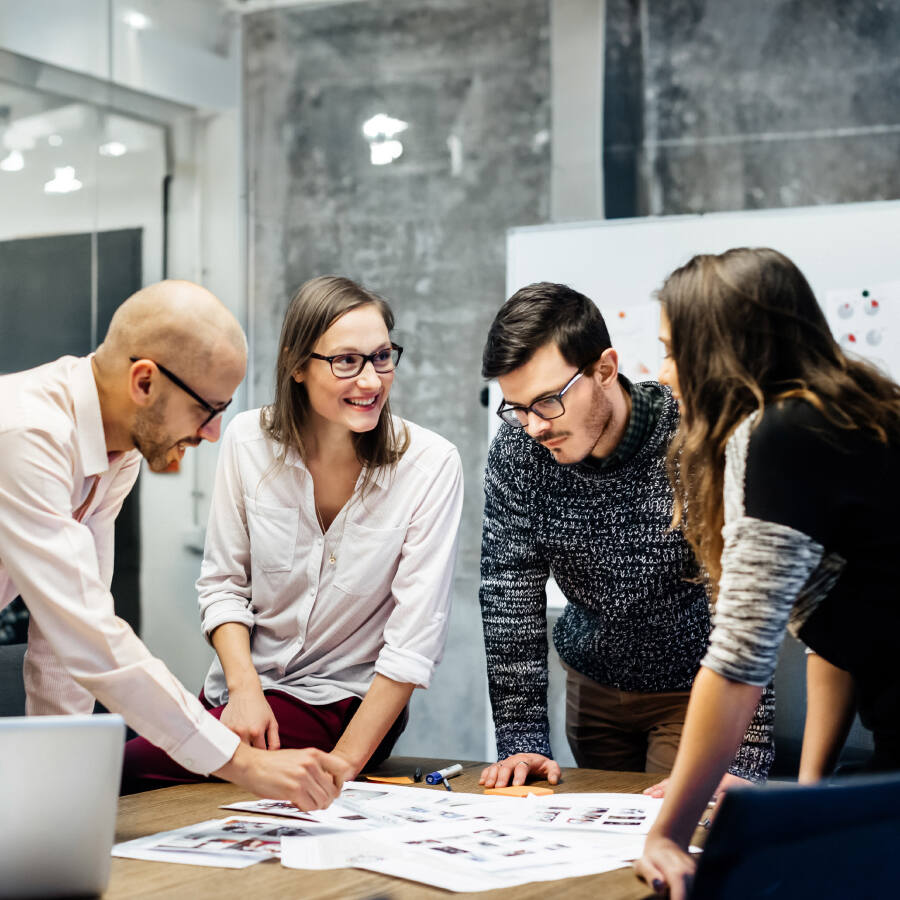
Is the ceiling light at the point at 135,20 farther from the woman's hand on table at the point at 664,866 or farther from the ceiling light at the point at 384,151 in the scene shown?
the woman's hand on table at the point at 664,866

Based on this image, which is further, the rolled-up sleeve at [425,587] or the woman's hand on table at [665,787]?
the rolled-up sleeve at [425,587]

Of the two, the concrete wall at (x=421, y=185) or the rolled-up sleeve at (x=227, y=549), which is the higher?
the concrete wall at (x=421, y=185)

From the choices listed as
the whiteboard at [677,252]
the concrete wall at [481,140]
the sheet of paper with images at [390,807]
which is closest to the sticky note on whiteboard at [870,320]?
the whiteboard at [677,252]

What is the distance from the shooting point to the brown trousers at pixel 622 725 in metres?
2.33

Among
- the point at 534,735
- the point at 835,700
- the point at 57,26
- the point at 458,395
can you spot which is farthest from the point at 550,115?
the point at 835,700

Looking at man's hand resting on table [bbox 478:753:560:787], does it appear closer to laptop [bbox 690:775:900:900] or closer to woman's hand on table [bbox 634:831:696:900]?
woman's hand on table [bbox 634:831:696:900]

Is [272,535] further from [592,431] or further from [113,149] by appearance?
[113,149]

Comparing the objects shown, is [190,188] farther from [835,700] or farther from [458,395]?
[835,700]

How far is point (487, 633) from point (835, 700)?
2.85 ft

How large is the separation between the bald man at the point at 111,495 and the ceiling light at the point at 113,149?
9.72 feet

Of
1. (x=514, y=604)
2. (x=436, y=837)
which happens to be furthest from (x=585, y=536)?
(x=436, y=837)

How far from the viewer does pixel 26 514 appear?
1562 mm

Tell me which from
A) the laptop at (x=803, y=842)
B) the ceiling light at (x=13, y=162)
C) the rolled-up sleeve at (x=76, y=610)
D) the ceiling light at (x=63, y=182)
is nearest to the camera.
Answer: the laptop at (x=803, y=842)

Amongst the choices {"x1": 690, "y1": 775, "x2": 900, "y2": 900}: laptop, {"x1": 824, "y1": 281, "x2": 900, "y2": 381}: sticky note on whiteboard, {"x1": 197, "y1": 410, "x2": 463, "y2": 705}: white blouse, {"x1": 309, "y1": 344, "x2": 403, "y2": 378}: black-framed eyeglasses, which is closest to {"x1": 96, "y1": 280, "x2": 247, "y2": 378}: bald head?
{"x1": 309, "y1": 344, "x2": 403, "y2": 378}: black-framed eyeglasses
